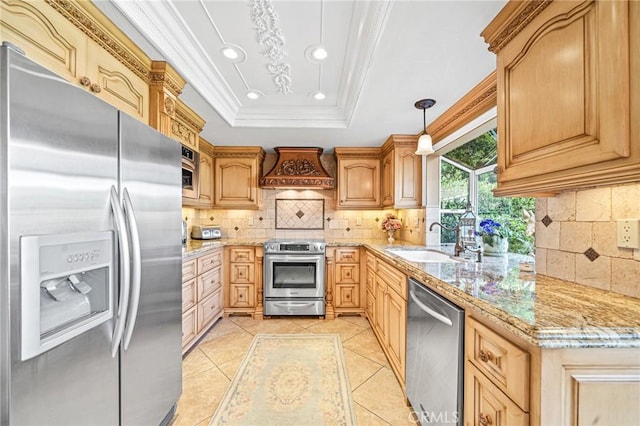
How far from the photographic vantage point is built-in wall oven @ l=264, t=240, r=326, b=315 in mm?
3172

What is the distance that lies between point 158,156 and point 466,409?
70.6 inches

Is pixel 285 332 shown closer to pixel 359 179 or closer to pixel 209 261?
pixel 209 261

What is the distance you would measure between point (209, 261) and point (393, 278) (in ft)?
6.36

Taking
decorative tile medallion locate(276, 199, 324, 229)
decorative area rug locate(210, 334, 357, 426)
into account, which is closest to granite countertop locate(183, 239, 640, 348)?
decorative area rug locate(210, 334, 357, 426)

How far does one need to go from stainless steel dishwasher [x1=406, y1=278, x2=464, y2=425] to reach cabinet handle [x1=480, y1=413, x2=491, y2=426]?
13cm

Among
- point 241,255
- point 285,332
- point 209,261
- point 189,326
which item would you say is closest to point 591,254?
point 285,332

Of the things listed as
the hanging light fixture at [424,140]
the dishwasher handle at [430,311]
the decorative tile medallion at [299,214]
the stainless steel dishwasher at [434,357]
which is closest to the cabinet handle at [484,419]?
the stainless steel dishwasher at [434,357]

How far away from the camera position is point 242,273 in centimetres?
327

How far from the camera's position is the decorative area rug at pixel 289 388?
1.60m

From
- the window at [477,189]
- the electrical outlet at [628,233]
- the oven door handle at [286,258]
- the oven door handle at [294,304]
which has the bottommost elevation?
the oven door handle at [294,304]

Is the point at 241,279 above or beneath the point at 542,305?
beneath

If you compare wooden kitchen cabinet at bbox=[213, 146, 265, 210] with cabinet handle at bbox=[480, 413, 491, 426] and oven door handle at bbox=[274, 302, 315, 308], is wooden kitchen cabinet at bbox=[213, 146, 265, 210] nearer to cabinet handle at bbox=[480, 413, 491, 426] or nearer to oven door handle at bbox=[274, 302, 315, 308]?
oven door handle at bbox=[274, 302, 315, 308]

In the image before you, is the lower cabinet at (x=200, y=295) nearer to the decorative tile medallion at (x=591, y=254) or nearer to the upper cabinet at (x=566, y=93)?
the upper cabinet at (x=566, y=93)

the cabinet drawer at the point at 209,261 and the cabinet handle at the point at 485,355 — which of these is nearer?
the cabinet handle at the point at 485,355
